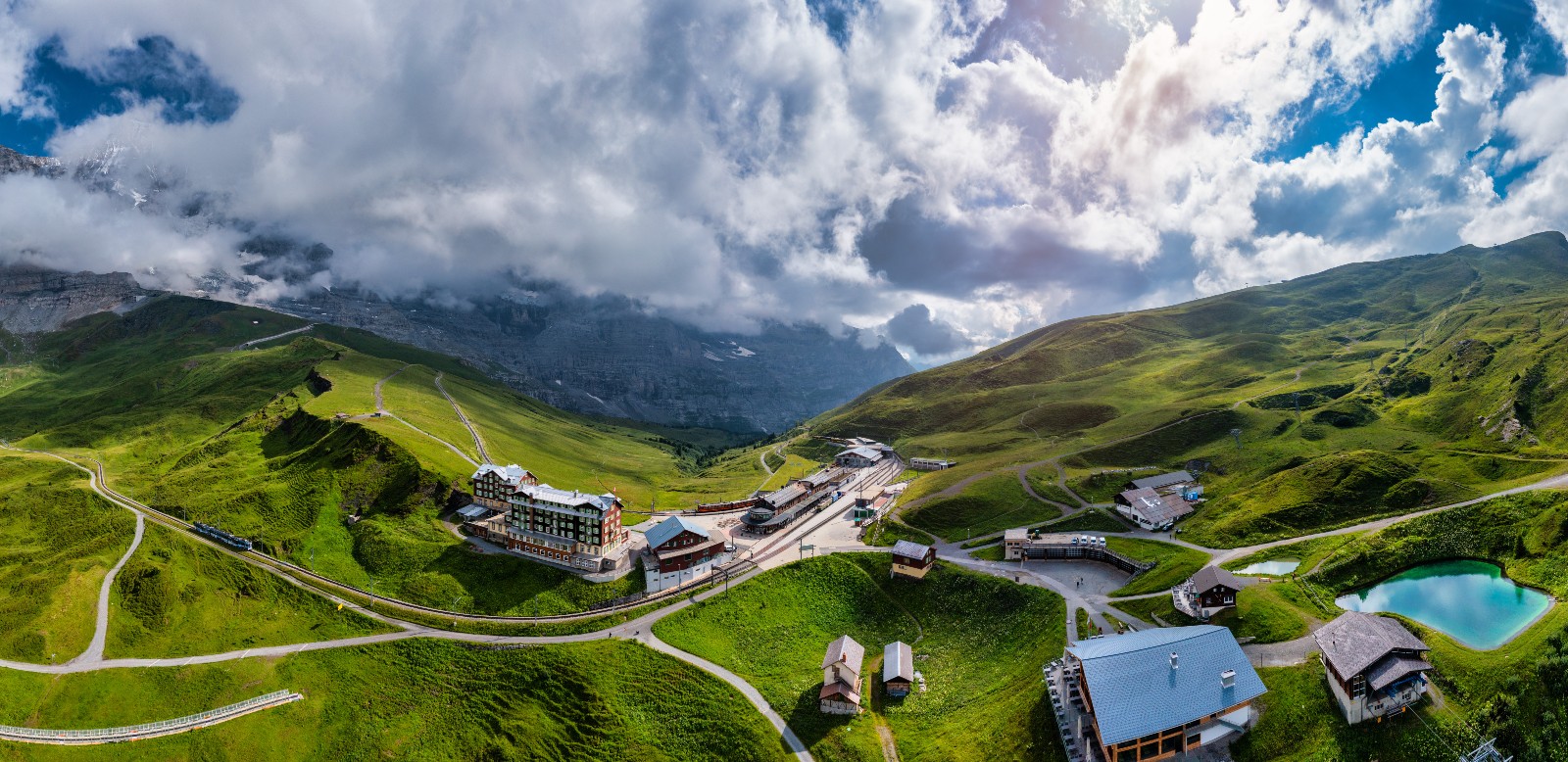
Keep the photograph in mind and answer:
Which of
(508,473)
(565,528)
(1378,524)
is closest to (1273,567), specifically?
(1378,524)

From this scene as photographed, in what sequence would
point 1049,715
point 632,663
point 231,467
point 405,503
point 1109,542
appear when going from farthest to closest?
point 231,467 < point 405,503 < point 1109,542 < point 632,663 < point 1049,715

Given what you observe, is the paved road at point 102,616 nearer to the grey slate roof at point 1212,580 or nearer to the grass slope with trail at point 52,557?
the grass slope with trail at point 52,557

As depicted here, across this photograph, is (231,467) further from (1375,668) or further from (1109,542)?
→ (1375,668)

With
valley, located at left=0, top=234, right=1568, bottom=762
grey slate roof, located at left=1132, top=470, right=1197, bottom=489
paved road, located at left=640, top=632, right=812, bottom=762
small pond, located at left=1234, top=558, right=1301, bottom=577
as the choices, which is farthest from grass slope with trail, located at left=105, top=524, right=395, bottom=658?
grey slate roof, located at left=1132, top=470, right=1197, bottom=489

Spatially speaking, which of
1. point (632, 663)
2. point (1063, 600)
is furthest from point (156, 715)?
point (1063, 600)

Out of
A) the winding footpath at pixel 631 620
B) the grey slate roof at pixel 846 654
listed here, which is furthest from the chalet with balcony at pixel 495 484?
the grey slate roof at pixel 846 654

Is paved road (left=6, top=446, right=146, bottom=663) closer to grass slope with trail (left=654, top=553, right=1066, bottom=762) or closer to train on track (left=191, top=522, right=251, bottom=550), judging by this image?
train on track (left=191, top=522, right=251, bottom=550)
